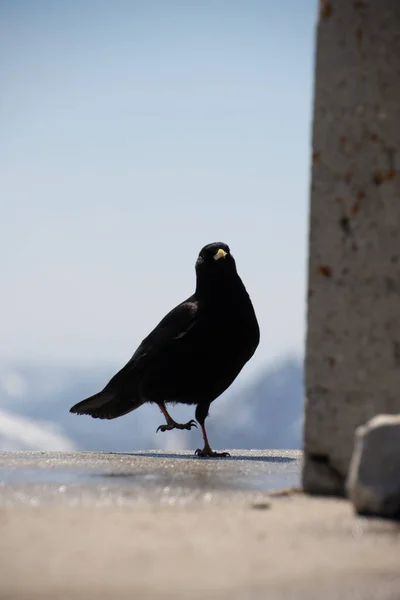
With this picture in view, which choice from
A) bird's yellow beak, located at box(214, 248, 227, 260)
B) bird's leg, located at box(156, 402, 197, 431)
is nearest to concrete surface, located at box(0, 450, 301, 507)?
bird's leg, located at box(156, 402, 197, 431)

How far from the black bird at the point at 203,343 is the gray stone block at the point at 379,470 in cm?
356

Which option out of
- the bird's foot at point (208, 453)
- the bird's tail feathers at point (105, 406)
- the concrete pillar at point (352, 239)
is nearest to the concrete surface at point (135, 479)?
the bird's foot at point (208, 453)

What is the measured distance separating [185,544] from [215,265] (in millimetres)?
4394

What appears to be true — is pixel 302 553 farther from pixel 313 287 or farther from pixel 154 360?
pixel 154 360

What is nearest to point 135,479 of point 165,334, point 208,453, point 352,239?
point 352,239

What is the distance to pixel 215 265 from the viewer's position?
7242mm

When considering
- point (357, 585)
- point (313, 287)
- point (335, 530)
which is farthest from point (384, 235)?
point (357, 585)

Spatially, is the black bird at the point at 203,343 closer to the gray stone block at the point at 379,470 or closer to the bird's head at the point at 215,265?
the bird's head at the point at 215,265

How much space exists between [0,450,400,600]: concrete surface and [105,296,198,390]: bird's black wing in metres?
2.53

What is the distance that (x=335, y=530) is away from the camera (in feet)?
10.4

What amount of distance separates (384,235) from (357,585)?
5.27ft

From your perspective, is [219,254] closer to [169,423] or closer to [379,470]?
[169,423]

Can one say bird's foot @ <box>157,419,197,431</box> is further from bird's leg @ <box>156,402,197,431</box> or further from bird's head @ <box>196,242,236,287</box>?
bird's head @ <box>196,242,236,287</box>

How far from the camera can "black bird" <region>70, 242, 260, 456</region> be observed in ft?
22.8
